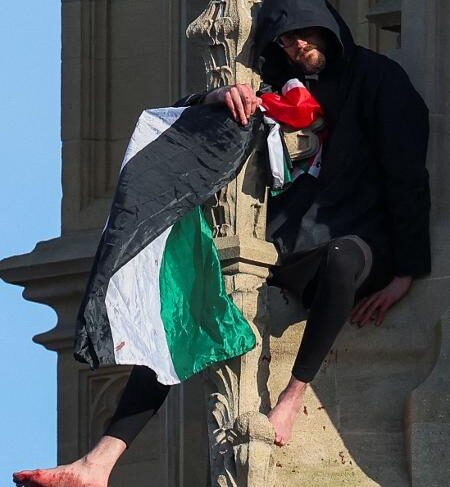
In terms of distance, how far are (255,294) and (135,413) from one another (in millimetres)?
762

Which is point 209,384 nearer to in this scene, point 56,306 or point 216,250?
point 216,250

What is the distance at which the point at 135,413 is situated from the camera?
1931 cm

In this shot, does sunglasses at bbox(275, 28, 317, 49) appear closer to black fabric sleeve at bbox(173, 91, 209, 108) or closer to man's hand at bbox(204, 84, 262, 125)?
man's hand at bbox(204, 84, 262, 125)

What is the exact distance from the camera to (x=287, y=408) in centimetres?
1916

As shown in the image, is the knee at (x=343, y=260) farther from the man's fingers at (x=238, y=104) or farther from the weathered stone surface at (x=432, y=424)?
the man's fingers at (x=238, y=104)

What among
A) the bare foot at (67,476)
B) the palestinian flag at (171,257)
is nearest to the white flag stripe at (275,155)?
the palestinian flag at (171,257)

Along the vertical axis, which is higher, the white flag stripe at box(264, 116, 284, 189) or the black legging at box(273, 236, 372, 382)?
the white flag stripe at box(264, 116, 284, 189)

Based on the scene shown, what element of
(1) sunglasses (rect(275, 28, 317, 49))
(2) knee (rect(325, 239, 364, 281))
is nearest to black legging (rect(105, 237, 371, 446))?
(2) knee (rect(325, 239, 364, 281))

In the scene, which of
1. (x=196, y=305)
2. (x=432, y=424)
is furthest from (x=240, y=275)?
(x=432, y=424)

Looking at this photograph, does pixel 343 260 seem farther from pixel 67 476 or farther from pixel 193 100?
pixel 67 476

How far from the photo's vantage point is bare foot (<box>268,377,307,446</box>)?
62.8ft

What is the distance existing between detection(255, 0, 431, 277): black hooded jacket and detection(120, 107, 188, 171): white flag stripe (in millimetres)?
467

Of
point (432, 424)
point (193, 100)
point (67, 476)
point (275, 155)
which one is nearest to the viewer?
point (67, 476)

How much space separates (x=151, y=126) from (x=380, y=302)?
1324mm
